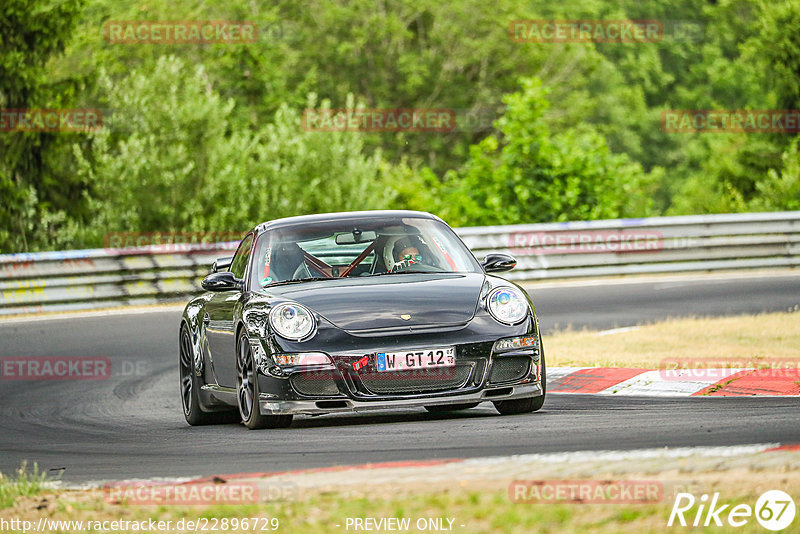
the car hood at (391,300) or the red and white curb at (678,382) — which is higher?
the car hood at (391,300)

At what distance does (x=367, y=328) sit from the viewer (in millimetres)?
7848

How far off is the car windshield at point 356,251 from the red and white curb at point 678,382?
4.97 ft

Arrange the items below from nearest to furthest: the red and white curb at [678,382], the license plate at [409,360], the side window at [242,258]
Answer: the license plate at [409,360] → the red and white curb at [678,382] → the side window at [242,258]

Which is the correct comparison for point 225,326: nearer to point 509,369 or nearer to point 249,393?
point 249,393

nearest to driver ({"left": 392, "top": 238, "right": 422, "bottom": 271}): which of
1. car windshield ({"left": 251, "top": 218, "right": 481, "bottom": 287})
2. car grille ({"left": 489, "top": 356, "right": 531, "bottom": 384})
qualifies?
car windshield ({"left": 251, "top": 218, "right": 481, "bottom": 287})

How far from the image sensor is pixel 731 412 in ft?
25.7

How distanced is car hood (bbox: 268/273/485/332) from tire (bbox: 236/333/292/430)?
1.37 feet

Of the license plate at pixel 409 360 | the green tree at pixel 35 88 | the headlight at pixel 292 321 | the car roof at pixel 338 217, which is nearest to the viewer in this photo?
the license plate at pixel 409 360

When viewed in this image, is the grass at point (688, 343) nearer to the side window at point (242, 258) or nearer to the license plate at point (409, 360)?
the side window at point (242, 258)

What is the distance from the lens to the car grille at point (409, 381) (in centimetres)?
778

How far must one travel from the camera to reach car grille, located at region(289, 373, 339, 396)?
7.80 m

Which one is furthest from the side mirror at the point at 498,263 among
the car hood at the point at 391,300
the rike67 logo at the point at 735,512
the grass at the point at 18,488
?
the rike67 logo at the point at 735,512

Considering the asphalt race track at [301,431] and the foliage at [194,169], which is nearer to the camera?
the asphalt race track at [301,431]

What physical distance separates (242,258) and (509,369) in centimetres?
254
